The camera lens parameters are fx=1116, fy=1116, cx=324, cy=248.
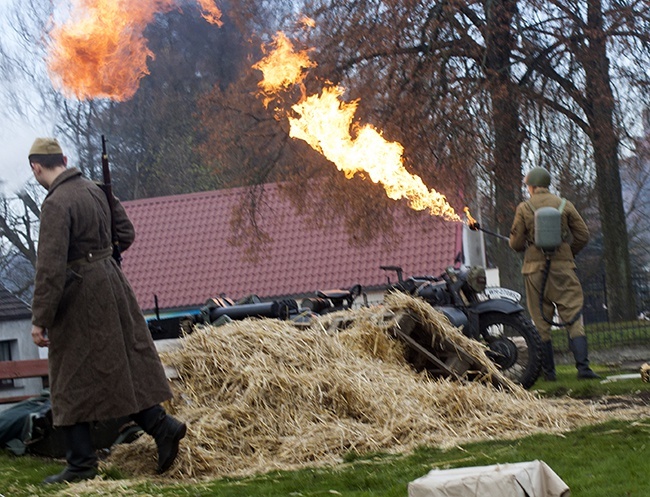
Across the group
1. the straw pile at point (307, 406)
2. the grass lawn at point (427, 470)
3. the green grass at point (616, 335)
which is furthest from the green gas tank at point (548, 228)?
the grass lawn at point (427, 470)

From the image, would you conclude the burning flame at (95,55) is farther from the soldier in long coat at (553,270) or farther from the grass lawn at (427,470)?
the grass lawn at (427,470)

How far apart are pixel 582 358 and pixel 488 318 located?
1.14m

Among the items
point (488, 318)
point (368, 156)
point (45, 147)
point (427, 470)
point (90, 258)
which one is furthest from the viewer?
point (368, 156)

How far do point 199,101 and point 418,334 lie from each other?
595 inches

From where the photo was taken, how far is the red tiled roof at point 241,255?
31.7 metres

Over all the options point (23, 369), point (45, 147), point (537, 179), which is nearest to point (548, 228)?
point (537, 179)

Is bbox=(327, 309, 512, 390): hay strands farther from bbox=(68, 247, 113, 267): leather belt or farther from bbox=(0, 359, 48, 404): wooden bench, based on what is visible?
bbox=(0, 359, 48, 404): wooden bench

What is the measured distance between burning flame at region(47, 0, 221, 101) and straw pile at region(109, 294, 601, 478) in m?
3.04

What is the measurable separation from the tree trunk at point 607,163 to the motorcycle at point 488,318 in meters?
5.44

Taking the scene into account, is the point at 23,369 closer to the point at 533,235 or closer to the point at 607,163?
the point at 533,235

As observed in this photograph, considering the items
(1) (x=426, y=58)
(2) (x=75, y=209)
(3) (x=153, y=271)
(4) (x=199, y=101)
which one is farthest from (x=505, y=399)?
(3) (x=153, y=271)

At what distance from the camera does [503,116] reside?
62.9 ft

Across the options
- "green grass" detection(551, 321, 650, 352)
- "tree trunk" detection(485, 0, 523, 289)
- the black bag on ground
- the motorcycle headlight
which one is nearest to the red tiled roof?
"tree trunk" detection(485, 0, 523, 289)

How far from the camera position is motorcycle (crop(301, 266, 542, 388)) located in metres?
10.1
